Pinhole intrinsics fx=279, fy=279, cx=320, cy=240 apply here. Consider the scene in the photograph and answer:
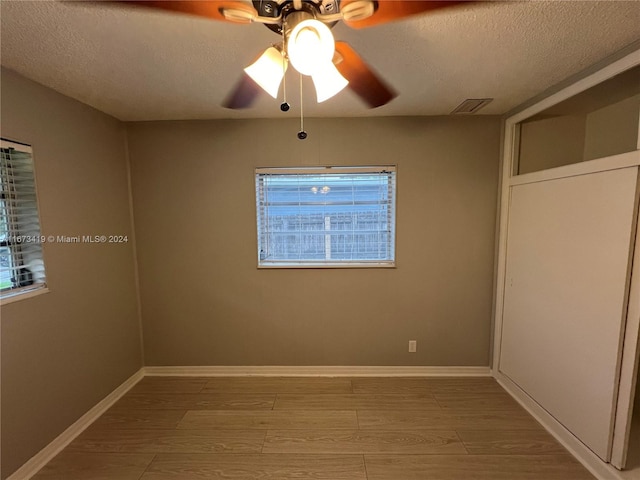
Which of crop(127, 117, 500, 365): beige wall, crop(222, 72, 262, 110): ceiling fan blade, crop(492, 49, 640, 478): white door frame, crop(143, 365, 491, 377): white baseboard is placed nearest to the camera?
crop(222, 72, 262, 110): ceiling fan blade

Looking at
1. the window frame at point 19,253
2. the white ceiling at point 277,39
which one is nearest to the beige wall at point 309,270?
the white ceiling at point 277,39

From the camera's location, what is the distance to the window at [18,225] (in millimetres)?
1579

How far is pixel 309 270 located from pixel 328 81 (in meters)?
1.70

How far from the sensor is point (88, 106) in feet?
6.82

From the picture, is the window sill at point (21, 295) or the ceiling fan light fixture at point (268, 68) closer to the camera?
the ceiling fan light fixture at point (268, 68)

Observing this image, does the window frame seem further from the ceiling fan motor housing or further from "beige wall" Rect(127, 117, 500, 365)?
the ceiling fan motor housing

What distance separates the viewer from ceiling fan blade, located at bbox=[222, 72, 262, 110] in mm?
1336

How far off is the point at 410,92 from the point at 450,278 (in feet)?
5.22

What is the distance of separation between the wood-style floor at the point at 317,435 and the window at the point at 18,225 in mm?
1158

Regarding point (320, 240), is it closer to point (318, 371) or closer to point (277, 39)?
point (318, 371)

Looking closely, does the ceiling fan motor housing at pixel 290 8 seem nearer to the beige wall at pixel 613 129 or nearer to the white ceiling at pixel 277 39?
the white ceiling at pixel 277 39

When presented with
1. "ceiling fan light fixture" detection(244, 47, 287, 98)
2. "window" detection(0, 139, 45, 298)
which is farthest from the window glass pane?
"ceiling fan light fixture" detection(244, 47, 287, 98)

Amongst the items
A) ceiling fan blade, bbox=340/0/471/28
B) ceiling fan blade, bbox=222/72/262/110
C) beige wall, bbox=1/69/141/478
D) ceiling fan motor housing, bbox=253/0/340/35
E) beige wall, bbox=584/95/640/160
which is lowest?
beige wall, bbox=1/69/141/478

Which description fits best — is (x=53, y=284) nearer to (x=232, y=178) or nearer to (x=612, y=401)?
(x=232, y=178)
